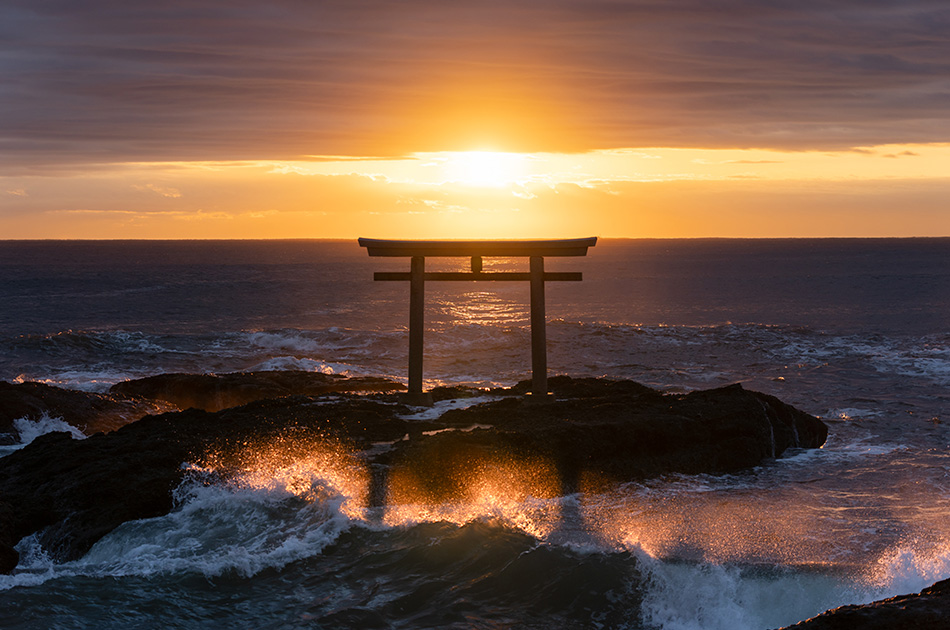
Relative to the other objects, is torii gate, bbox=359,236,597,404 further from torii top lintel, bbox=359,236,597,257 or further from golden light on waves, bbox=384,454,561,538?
golden light on waves, bbox=384,454,561,538

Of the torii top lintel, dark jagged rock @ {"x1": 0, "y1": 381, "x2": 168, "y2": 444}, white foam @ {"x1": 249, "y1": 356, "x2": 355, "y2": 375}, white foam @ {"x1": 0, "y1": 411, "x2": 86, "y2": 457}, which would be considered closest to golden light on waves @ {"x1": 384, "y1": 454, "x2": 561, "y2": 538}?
the torii top lintel

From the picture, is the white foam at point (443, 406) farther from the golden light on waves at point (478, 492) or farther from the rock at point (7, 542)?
the rock at point (7, 542)

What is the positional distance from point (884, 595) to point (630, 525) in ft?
8.95

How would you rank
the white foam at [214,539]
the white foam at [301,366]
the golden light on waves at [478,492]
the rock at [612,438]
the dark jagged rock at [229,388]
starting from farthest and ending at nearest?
the white foam at [301,366] < the dark jagged rock at [229,388] < the rock at [612,438] < the golden light on waves at [478,492] < the white foam at [214,539]

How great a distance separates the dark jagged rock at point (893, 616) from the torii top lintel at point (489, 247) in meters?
8.40

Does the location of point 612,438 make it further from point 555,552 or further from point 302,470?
point 302,470

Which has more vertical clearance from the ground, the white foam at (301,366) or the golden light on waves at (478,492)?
the golden light on waves at (478,492)

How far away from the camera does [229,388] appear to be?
17.8 meters

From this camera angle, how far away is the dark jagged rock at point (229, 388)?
1764 cm

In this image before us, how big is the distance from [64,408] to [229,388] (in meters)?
3.44

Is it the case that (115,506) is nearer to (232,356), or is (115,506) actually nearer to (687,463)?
(687,463)

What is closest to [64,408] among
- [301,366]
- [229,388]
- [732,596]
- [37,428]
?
[37,428]

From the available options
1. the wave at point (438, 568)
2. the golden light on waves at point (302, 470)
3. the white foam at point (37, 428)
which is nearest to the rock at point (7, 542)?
the wave at point (438, 568)

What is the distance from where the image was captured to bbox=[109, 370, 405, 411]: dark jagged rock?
57.9 ft
